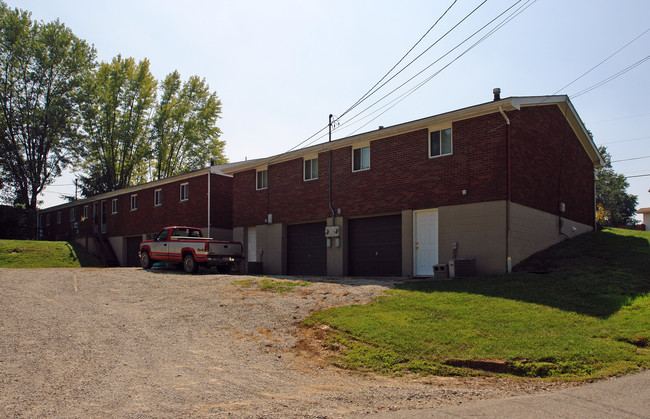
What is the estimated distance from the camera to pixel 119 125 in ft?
161

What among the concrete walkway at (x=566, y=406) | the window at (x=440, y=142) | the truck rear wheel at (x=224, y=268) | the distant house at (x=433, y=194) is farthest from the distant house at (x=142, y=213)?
the concrete walkway at (x=566, y=406)

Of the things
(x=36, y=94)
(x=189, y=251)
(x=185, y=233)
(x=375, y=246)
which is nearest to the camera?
(x=375, y=246)

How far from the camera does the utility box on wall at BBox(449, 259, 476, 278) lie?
15.5m

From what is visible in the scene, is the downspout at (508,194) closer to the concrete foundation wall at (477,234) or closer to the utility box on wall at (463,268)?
the concrete foundation wall at (477,234)

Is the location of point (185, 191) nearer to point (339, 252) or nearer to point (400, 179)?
point (339, 252)

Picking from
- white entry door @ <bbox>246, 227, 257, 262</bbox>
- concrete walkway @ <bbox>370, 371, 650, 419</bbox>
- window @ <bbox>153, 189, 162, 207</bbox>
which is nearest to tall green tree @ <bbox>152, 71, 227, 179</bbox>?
window @ <bbox>153, 189, 162, 207</bbox>

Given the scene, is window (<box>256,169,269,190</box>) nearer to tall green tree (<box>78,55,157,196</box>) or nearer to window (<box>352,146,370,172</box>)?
window (<box>352,146,370,172</box>)

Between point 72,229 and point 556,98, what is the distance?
3974cm

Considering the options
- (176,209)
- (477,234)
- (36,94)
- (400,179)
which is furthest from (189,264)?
(36,94)

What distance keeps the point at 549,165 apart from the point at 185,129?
39.9 m

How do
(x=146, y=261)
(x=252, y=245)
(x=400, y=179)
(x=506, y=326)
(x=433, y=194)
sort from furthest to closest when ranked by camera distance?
(x=252, y=245)
(x=146, y=261)
(x=400, y=179)
(x=433, y=194)
(x=506, y=326)

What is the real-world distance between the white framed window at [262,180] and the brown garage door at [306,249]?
2.70 meters

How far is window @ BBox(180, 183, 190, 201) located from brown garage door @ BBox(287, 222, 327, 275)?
959 cm

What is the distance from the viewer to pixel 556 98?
18.9 meters
